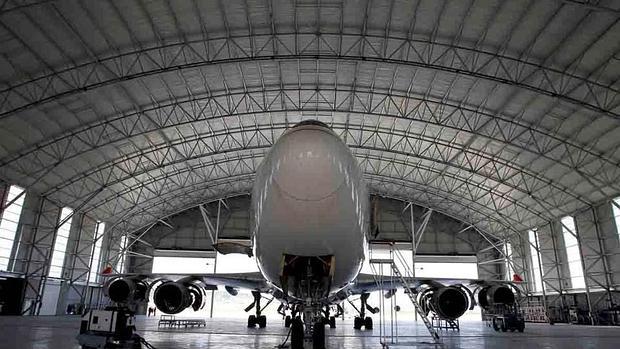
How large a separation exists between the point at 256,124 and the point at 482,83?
51.5ft

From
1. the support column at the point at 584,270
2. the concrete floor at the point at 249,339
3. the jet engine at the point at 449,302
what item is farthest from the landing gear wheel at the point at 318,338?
the support column at the point at 584,270

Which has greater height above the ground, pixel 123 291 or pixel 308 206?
pixel 308 206

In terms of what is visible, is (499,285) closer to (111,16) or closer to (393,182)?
(111,16)

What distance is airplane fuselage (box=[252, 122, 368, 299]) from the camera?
5719 millimetres

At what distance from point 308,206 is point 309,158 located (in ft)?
2.23

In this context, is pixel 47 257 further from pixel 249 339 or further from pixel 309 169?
pixel 309 169

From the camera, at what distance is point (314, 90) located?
2550cm

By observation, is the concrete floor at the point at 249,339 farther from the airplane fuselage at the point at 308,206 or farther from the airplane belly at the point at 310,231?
the airplane belly at the point at 310,231

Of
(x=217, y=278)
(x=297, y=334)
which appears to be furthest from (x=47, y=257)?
(x=297, y=334)

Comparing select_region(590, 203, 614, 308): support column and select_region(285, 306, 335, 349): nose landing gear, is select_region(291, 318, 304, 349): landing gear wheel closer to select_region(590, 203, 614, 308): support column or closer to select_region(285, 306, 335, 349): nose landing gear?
select_region(285, 306, 335, 349): nose landing gear

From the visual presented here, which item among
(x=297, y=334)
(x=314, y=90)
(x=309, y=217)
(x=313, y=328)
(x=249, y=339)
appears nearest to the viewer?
(x=309, y=217)

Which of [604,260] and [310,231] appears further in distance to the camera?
[604,260]

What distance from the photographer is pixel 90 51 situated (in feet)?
65.8

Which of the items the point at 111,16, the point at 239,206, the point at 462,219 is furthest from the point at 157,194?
the point at 462,219
